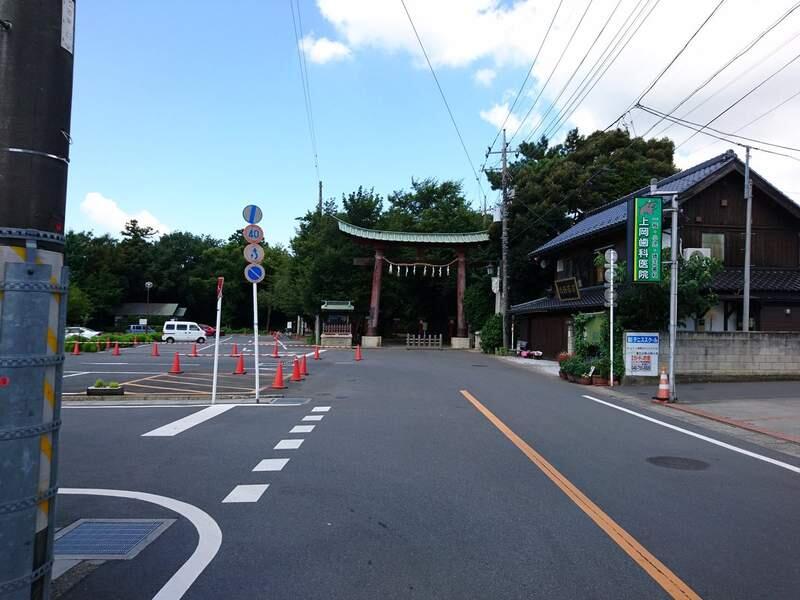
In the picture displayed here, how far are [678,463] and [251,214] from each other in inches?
387

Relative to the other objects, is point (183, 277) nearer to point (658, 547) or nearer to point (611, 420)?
point (611, 420)

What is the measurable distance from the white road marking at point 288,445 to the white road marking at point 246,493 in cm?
191

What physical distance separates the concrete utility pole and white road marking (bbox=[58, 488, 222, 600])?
114 cm

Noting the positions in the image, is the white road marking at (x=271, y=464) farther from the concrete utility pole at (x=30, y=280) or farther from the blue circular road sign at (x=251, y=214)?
the blue circular road sign at (x=251, y=214)

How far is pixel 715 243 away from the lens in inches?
948

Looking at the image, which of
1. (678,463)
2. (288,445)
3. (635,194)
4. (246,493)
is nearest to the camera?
(246,493)

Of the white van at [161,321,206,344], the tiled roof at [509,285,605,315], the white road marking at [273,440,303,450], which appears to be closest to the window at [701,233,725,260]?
the tiled roof at [509,285,605,315]

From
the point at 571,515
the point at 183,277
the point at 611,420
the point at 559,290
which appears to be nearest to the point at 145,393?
the point at 611,420

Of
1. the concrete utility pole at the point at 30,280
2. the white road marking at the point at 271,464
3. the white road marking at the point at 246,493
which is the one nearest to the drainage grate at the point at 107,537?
the white road marking at the point at 246,493

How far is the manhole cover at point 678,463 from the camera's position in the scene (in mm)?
7637

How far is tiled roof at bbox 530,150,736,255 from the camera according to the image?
23703 mm

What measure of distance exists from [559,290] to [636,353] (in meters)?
11.1

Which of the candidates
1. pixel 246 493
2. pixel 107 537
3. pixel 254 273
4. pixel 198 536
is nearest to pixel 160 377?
pixel 254 273

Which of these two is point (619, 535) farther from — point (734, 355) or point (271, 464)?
point (734, 355)
